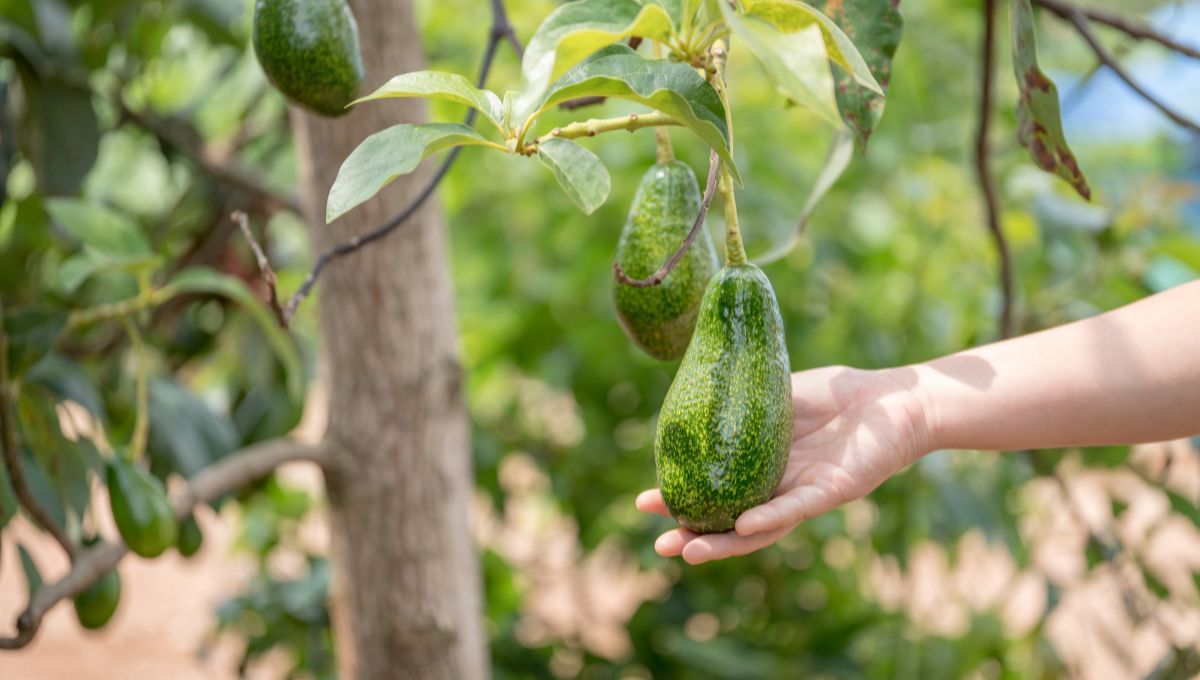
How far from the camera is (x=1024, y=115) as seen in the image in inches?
25.2

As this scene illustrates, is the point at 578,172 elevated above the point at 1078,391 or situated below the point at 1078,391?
above

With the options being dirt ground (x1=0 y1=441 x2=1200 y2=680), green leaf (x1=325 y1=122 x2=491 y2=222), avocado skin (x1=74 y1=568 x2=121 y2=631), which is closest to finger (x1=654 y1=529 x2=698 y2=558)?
green leaf (x1=325 y1=122 x2=491 y2=222)

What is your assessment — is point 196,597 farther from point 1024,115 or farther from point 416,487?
point 1024,115

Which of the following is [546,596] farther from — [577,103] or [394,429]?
[577,103]

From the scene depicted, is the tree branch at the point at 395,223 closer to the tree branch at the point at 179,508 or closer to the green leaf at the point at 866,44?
the green leaf at the point at 866,44

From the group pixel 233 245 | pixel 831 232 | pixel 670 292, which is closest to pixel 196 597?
pixel 233 245

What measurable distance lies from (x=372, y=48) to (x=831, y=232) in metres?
0.78

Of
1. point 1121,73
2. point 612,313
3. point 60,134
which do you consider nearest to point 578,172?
point 1121,73

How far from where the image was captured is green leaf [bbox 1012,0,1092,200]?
23.7 inches

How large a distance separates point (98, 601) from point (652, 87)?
2.31ft

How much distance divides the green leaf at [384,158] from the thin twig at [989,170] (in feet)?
1.86

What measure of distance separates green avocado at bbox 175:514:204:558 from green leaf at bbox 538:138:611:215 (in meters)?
0.79

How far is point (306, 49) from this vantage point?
59 cm

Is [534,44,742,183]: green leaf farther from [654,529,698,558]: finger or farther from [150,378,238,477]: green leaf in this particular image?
[150,378,238,477]: green leaf
